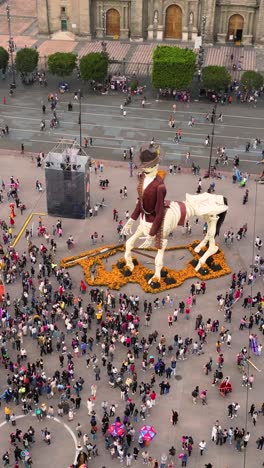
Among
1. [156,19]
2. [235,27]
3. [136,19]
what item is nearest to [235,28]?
[235,27]

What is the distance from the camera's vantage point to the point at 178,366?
44844 mm

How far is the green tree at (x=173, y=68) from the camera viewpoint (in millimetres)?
80750

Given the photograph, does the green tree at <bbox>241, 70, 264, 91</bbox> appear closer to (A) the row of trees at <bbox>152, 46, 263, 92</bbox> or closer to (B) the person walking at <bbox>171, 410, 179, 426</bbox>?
(A) the row of trees at <bbox>152, 46, 263, 92</bbox>

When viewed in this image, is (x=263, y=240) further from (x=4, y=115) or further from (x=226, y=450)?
(x=4, y=115)

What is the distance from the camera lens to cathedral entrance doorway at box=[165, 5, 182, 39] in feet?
322

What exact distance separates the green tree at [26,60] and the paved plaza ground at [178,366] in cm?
2608

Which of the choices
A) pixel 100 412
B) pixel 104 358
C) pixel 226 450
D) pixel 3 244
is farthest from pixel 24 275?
pixel 226 450

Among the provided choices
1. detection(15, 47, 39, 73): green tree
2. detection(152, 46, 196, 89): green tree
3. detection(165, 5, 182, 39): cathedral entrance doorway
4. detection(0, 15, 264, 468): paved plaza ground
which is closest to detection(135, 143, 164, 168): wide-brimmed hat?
detection(0, 15, 264, 468): paved plaza ground

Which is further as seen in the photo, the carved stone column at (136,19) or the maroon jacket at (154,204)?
the carved stone column at (136,19)

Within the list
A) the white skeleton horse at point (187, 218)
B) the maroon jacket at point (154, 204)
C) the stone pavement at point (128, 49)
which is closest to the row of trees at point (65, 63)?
the stone pavement at point (128, 49)

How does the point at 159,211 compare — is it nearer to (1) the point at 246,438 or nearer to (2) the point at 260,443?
(1) the point at 246,438

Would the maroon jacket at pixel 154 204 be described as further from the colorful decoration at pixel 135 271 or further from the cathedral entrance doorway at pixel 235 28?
the cathedral entrance doorway at pixel 235 28

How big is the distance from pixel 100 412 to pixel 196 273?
53.7ft

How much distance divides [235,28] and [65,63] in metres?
29.6
